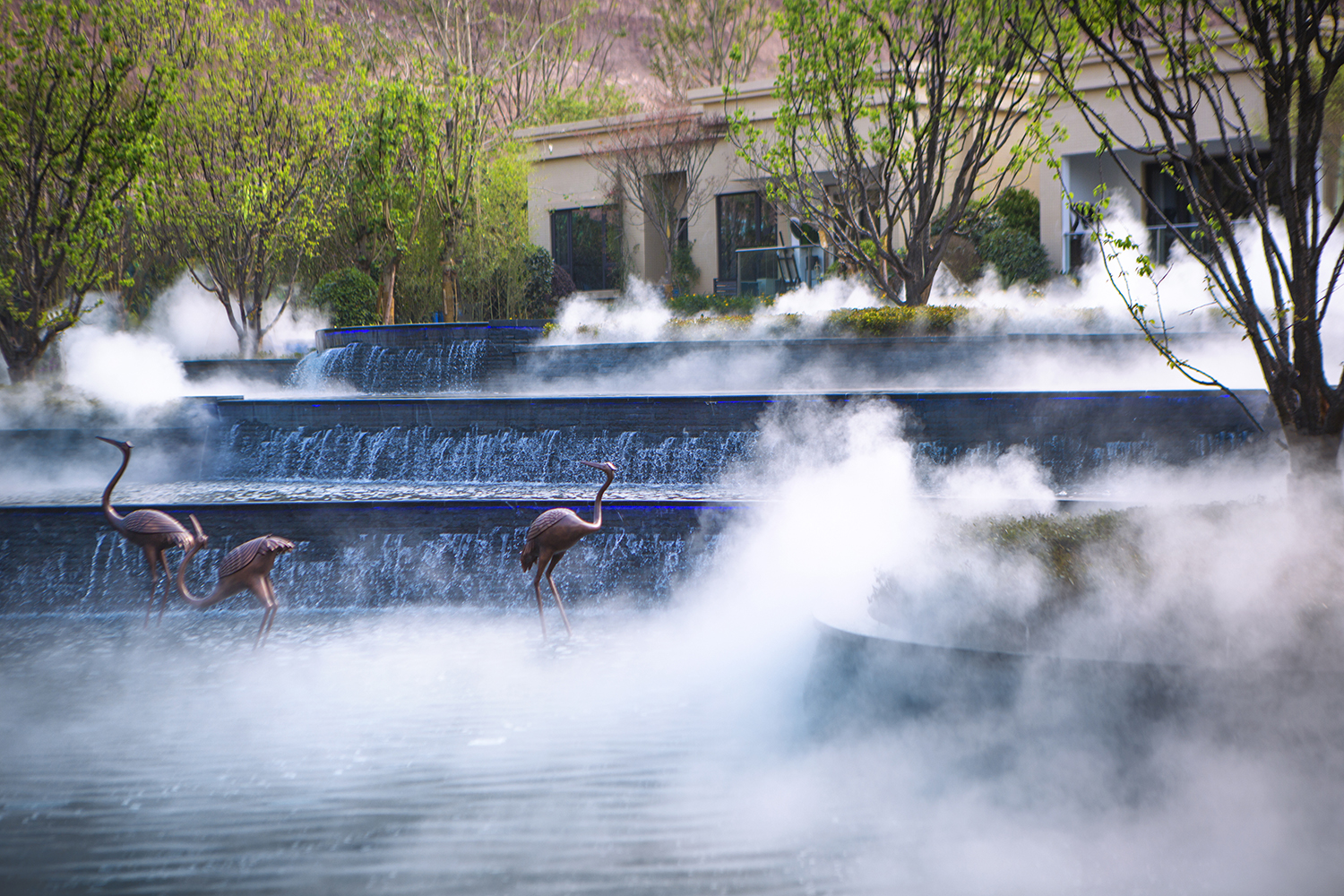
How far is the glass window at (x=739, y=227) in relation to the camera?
2194 centimetres

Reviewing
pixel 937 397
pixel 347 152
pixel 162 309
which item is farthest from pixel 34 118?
pixel 162 309

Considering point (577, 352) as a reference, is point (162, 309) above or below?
above

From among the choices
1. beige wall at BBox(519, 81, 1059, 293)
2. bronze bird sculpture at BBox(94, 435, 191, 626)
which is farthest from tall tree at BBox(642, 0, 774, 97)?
bronze bird sculpture at BBox(94, 435, 191, 626)

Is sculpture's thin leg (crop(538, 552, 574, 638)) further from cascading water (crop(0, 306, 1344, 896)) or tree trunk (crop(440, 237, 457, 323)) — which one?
tree trunk (crop(440, 237, 457, 323))

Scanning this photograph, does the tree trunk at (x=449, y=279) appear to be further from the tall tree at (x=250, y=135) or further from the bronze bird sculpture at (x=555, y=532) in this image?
the bronze bird sculpture at (x=555, y=532)

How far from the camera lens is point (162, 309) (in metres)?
24.2

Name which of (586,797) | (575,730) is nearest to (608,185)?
(575,730)

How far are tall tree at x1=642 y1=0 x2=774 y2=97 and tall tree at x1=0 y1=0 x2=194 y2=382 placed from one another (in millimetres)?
32194

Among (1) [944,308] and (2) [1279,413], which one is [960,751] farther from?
(1) [944,308]

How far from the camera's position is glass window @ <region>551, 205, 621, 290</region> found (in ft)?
79.1

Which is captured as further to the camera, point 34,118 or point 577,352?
point 577,352

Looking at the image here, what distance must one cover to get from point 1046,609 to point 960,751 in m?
0.57

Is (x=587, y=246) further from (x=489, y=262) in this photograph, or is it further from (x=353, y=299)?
(x=353, y=299)

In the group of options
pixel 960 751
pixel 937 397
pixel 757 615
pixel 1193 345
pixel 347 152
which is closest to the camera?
pixel 960 751
